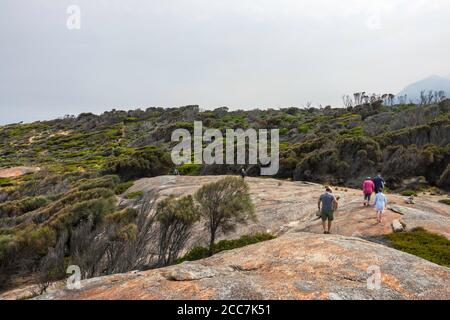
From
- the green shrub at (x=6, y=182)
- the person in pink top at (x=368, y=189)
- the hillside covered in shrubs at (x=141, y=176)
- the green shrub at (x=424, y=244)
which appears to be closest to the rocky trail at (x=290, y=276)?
the green shrub at (x=424, y=244)

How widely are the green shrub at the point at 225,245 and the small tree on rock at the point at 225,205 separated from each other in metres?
1.28

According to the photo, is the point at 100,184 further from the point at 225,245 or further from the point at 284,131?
the point at 284,131

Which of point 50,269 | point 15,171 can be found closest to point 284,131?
point 15,171

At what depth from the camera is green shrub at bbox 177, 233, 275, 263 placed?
1767 cm

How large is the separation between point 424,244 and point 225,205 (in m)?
9.20

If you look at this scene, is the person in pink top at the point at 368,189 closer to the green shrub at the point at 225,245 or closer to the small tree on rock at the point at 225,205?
the green shrub at the point at 225,245

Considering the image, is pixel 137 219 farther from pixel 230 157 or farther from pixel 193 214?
pixel 230 157

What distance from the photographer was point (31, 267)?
706 inches

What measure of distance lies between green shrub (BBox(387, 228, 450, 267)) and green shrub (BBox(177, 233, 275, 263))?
5725mm

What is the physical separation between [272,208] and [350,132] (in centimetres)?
4036

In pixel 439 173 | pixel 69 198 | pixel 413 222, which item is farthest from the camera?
pixel 439 173

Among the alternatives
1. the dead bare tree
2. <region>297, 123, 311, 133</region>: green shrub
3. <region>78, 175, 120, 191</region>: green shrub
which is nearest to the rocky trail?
the dead bare tree

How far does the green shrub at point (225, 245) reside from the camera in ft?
58.0
